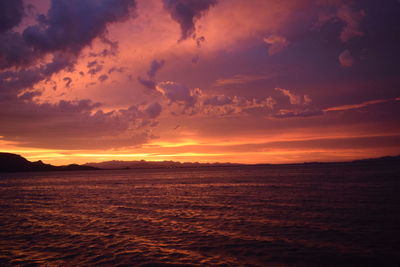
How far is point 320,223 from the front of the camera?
24.8 metres

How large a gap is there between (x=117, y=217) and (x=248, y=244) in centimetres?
1813

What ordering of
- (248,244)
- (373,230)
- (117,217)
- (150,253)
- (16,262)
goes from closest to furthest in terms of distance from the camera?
(16,262), (150,253), (248,244), (373,230), (117,217)

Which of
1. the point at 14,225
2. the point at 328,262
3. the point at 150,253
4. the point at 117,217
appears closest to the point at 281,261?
the point at 328,262

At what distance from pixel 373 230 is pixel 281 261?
11.2m

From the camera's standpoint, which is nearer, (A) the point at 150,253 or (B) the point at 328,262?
(B) the point at 328,262

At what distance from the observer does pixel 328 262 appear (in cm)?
1523

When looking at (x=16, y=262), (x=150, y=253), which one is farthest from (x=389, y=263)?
(x=16, y=262)

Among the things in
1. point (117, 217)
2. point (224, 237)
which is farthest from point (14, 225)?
point (224, 237)

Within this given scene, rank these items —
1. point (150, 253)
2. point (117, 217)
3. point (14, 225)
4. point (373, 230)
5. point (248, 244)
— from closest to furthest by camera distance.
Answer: point (150, 253)
point (248, 244)
point (373, 230)
point (14, 225)
point (117, 217)

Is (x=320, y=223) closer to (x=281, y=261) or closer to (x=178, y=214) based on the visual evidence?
(x=281, y=261)

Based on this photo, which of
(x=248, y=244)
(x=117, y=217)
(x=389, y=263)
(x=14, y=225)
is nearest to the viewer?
(x=389, y=263)

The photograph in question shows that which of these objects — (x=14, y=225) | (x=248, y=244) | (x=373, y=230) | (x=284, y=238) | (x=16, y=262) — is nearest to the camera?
(x=16, y=262)

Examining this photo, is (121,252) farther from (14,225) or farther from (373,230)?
(373,230)

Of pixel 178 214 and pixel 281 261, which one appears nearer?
pixel 281 261
